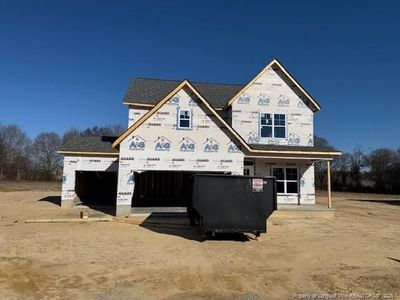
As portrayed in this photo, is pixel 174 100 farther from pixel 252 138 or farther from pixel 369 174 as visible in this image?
pixel 369 174

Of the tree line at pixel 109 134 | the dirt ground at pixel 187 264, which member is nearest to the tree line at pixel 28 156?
the tree line at pixel 109 134

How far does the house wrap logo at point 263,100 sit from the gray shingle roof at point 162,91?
2642 millimetres

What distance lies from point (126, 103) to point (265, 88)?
28.0ft

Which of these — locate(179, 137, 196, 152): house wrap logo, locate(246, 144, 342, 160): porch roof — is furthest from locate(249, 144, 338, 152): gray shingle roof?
locate(179, 137, 196, 152): house wrap logo

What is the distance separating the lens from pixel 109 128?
8894 cm

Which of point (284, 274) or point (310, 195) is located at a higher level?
point (310, 195)

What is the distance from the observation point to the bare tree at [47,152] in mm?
75000

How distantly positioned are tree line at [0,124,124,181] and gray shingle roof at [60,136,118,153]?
44887 millimetres

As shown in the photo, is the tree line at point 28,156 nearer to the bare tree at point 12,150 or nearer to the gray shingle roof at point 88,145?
the bare tree at point 12,150

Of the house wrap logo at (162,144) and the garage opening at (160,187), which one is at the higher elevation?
the house wrap logo at (162,144)

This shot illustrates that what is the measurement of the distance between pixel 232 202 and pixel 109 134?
220ft

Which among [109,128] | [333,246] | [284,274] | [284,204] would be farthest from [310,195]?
[109,128]

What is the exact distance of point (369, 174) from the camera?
212 ft

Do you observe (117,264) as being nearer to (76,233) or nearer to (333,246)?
(76,233)
